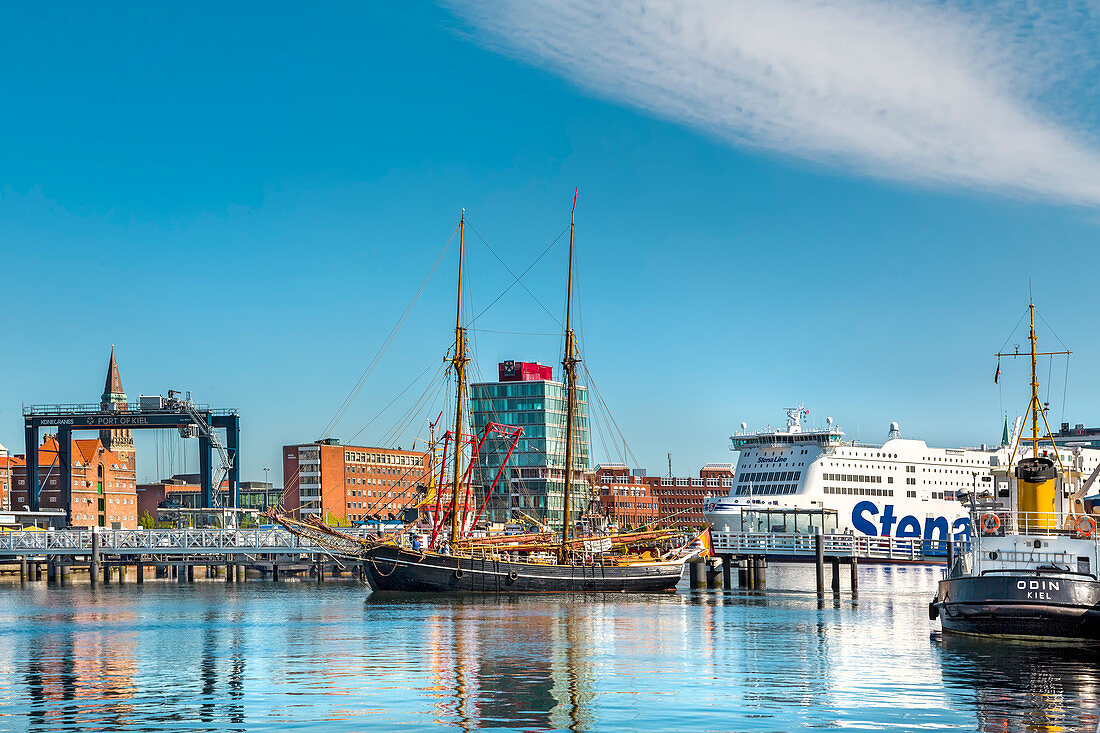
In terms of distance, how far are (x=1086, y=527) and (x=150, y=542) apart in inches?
3474

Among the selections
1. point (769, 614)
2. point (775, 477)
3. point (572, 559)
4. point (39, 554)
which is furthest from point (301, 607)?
point (775, 477)

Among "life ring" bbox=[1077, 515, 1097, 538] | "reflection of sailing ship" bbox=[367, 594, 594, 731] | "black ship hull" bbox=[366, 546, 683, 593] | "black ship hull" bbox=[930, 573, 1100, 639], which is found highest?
"life ring" bbox=[1077, 515, 1097, 538]

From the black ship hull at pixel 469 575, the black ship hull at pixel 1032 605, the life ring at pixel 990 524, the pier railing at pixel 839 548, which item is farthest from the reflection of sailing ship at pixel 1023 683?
the black ship hull at pixel 469 575

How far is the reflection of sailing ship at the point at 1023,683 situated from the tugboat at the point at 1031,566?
2.65 ft

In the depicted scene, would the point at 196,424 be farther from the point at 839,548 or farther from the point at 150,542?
the point at 839,548

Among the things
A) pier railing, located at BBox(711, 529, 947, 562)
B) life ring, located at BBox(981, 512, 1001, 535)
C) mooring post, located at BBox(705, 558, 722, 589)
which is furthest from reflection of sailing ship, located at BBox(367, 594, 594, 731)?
mooring post, located at BBox(705, 558, 722, 589)

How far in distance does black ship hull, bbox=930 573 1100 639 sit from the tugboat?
0.03 m

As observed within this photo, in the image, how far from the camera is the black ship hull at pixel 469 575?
7881 cm

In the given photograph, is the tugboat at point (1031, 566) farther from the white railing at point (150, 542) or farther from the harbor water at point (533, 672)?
the white railing at point (150, 542)

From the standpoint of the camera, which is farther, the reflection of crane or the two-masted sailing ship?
the reflection of crane

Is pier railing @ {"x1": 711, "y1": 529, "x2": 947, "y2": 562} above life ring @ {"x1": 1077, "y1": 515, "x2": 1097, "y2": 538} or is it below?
below

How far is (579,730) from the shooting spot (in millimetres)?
26766

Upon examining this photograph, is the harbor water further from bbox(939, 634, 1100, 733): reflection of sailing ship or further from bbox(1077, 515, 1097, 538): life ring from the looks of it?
bbox(1077, 515, 1097, 538): life ring

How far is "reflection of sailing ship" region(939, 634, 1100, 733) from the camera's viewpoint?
27358 millimetres
